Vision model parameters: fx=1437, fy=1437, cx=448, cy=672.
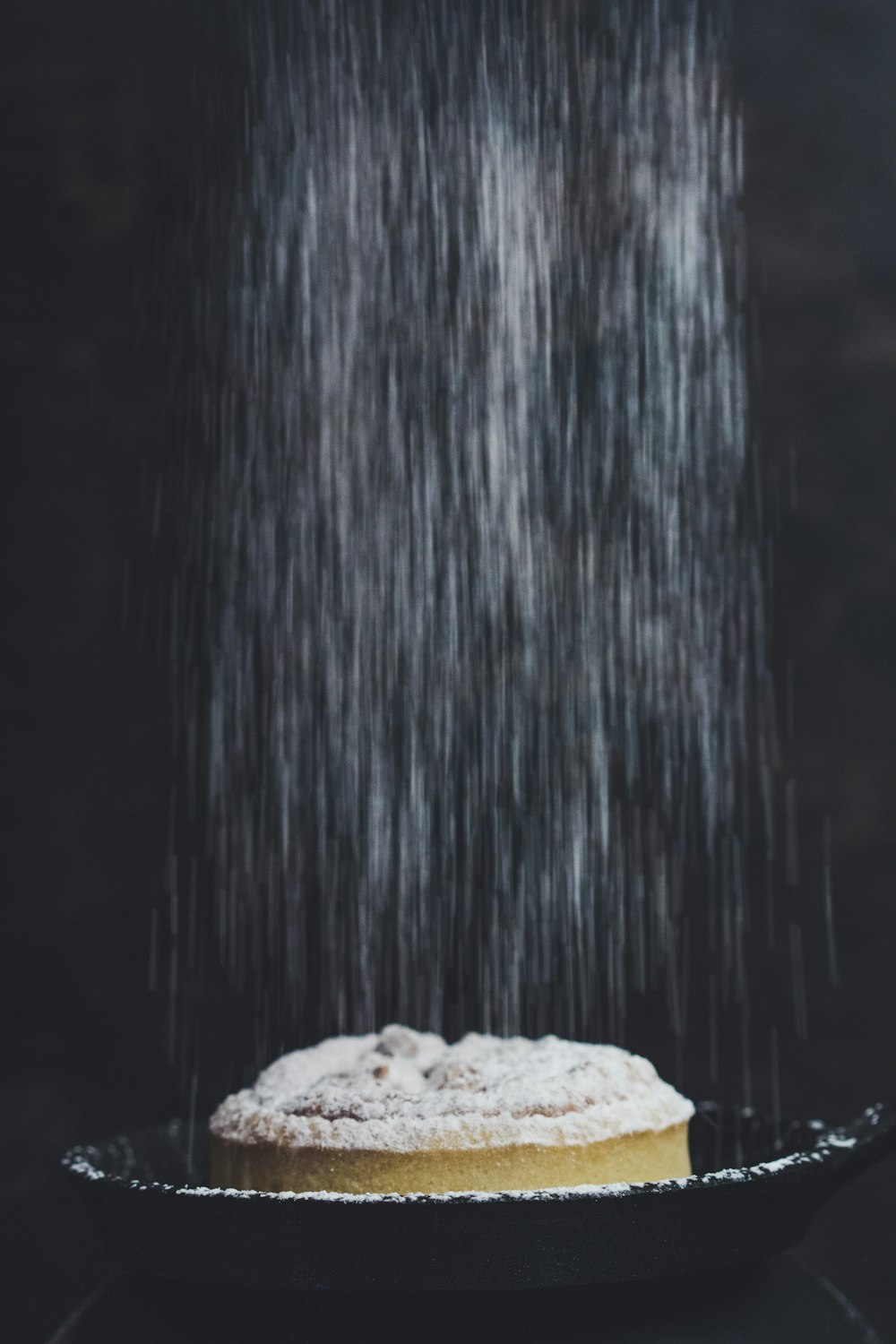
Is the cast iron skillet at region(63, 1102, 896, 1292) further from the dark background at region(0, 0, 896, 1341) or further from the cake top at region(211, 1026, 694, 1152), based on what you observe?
Answer: the dark background at region(0, 0, 896, 1341)

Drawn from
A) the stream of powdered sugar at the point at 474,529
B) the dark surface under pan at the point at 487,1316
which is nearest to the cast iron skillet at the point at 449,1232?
the dark surface under pan at the point at 487,1316

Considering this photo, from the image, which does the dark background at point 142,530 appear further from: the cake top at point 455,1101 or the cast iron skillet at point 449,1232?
the cast iron skillet at point 449,1232

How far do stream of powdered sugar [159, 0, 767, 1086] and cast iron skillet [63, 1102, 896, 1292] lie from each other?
1080 millimetres

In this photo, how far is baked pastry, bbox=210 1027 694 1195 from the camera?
79 cm

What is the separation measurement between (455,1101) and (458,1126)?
2 centimetres

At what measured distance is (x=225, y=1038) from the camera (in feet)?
6.08

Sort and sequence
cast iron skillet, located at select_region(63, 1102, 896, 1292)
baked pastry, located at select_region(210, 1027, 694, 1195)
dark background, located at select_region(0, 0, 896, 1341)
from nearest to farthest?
cast iron skillet, located at select_region(63, 1102, 896, 1292), baked pastry, located at select_region(210, 1027, 694, 1195), dark background, located at select_region(0, 0, 896, 1341)

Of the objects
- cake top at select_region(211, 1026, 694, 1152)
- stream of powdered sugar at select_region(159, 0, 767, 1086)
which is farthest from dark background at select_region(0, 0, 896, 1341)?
cake top at select_region(211, 1026, 694, 1152)

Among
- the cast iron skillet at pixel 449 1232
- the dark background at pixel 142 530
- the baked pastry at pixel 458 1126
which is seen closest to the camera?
the cast iron skillet at pixel 449 1232

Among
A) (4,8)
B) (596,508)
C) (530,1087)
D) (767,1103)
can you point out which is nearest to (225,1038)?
(767,1103)

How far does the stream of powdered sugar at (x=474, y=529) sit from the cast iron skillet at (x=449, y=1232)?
1.08m

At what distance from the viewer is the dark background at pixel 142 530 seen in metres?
1.80

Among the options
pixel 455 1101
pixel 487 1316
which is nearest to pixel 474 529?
pixel 455 1101

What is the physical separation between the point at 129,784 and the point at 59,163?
86 cm
